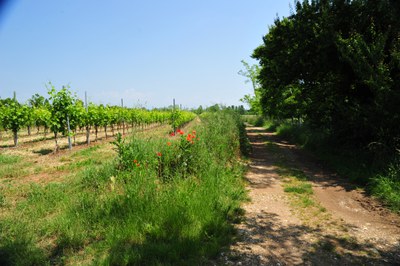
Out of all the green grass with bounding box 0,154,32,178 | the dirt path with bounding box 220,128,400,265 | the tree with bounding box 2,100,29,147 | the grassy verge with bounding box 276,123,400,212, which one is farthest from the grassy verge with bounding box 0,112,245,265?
the tree with bounding box 2,100,29,147

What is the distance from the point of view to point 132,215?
4.29m

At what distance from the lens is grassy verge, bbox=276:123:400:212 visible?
617cm

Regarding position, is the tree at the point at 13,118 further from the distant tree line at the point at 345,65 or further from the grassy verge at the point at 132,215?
the distant tree line at the point at 345,65

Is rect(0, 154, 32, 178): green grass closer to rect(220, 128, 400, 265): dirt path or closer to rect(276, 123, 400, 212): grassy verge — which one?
rect(220, 128, 400, 265): dirt path

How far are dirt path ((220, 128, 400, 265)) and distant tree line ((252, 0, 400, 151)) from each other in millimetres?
2544

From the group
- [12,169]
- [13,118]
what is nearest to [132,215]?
[12,169]

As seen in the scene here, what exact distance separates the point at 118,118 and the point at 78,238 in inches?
743

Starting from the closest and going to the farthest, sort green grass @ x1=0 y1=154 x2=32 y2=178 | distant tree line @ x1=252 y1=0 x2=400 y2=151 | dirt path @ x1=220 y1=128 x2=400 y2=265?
dirt path @ x1=220 y1=128 x2=400 y2=265 < distant tree line @ x1=252 y1=0 x2=400 y2=151 < green grass @ x1=0 y1=154 x2=32 y2=178

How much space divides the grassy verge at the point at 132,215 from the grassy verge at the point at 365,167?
3218 mm

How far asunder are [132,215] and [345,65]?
9.39m

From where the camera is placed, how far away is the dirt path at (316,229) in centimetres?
377

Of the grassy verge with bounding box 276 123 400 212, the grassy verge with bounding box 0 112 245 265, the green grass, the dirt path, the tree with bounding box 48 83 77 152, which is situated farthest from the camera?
the tree with bounding box 48 83 77 152

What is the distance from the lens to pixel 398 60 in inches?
318

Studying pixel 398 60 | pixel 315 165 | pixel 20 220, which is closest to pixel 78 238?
pixel 20 220
